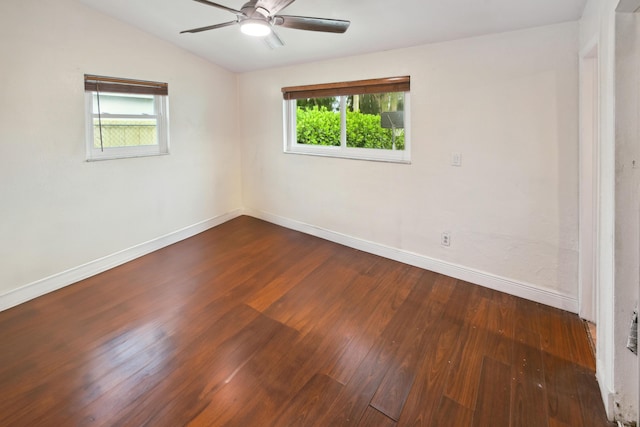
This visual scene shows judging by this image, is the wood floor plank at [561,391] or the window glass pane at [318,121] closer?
the wood floor plank at [561,391]

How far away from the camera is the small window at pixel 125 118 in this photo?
3020 millimetres

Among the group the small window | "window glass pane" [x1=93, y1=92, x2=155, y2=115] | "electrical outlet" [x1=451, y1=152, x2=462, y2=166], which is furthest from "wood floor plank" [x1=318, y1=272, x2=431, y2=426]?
"window glass pane" [x1=93, y1=92, x2=155, y2=115]

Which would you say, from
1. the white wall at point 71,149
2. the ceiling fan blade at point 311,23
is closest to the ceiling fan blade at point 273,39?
the ceiling fan blade at point 311,23

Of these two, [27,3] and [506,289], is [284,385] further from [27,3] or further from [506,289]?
[27,3]

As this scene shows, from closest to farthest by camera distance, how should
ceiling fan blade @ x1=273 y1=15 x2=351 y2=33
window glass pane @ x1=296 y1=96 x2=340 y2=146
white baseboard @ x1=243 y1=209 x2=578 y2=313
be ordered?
ceiling fan blade @ x1=273 y1=15 x2=351 y2=33, white baseboard @ x1=243 y1=209 x2=578 y2=313, window glass pane @ x1=296 y1=96 x2=340 y2=146

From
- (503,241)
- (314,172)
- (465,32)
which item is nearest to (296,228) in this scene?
(314,172)

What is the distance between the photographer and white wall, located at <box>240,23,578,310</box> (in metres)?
2.31

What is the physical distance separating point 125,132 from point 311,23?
7.79 feet

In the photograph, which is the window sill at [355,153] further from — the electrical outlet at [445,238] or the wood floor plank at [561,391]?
the wood floor plank at [561,391]

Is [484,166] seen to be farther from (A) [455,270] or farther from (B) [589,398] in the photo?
(B) [589,398]

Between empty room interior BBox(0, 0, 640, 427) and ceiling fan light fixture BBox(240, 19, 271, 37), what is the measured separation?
14 millimetres

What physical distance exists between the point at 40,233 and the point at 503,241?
377cm

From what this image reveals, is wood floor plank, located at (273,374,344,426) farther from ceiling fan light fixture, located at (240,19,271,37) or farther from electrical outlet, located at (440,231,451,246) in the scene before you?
ceiling fan light fixture, located at (240,19,271,37)

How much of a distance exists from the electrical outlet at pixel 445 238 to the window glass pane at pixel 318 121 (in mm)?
1562
